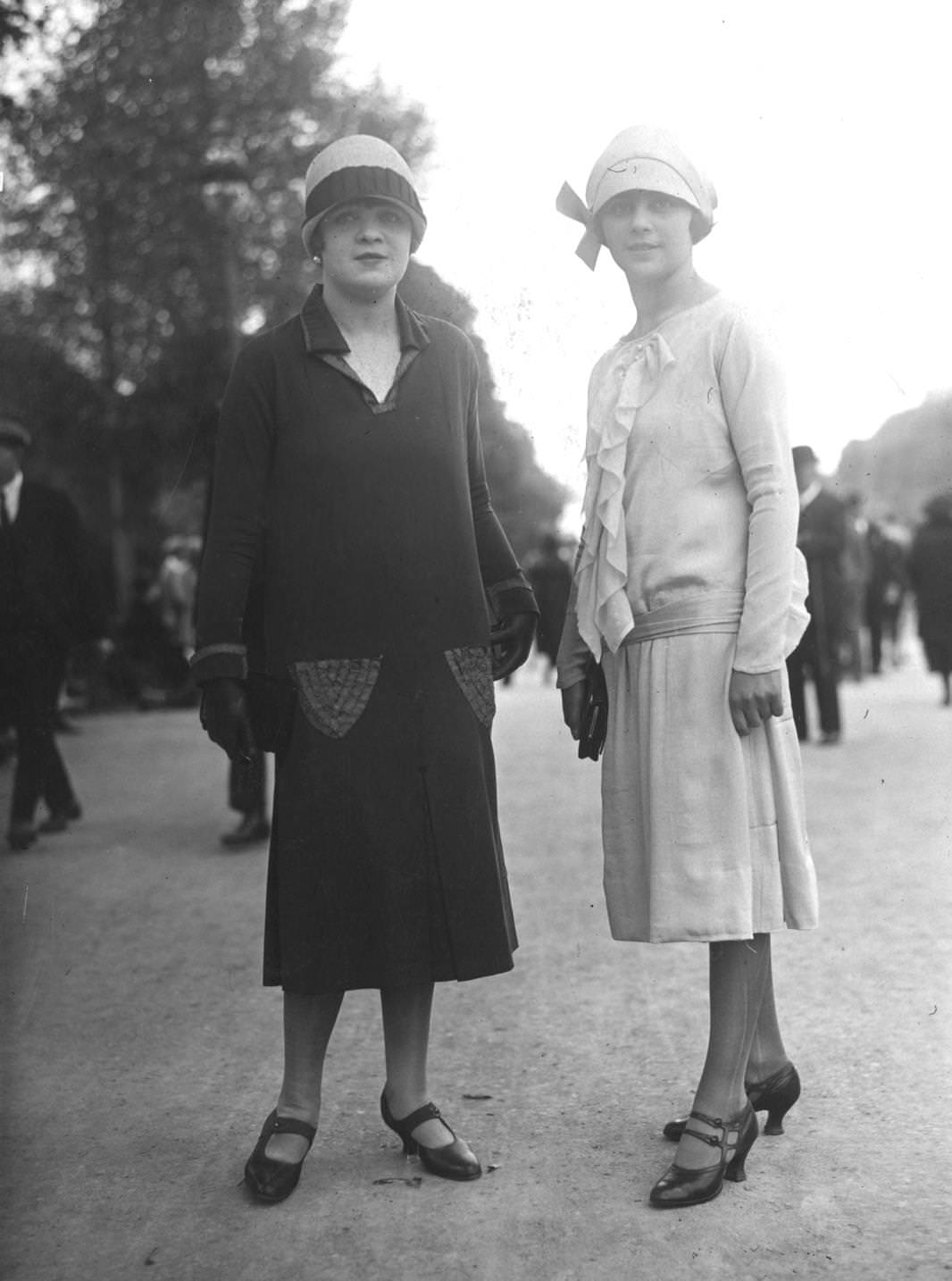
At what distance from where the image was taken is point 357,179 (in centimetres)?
340

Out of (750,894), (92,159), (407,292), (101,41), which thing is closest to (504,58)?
(407,292)

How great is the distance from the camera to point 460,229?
405cm

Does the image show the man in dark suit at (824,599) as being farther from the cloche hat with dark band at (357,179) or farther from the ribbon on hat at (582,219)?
the cloche hat with dark band at (357,179)

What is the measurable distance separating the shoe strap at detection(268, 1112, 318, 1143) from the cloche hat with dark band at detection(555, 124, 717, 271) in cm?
197

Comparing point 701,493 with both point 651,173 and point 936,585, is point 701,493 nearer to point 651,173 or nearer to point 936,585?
point 651,173

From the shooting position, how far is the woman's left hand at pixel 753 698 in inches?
128

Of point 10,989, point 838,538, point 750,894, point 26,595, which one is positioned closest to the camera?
point 750,894

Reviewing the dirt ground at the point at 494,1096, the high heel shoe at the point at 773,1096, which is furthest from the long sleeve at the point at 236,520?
the high heel shoe at the point at 773,1096

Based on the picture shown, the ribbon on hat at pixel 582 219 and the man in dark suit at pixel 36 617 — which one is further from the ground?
the ribbon on hat at pixel 582 219

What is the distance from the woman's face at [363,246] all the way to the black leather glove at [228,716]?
0.85 m

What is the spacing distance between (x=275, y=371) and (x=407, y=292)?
49 cm

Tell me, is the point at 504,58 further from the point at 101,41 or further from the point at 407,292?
the point at 101,41

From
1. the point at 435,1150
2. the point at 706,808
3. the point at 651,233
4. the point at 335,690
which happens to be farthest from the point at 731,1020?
the point at 651,233

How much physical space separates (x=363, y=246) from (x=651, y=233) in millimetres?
584
